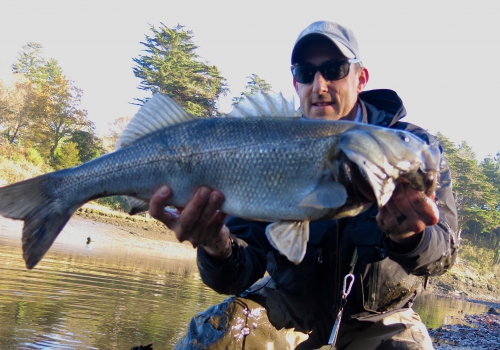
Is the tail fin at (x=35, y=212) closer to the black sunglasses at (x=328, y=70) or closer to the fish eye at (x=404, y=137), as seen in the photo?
the fish eye at (x=404, y=137)

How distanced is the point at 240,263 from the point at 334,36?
7.99 feet

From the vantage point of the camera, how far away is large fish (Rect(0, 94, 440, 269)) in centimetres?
279

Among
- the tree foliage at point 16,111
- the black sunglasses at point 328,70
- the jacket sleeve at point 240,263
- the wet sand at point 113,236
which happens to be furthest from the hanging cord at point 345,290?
the tree foliage at point 16,111

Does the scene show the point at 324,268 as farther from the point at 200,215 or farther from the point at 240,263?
the point at 200,215

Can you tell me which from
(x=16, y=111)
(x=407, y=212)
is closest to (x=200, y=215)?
(x=407, y=212)

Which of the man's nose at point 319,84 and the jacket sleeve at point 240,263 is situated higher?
the man's nose at point 319,84

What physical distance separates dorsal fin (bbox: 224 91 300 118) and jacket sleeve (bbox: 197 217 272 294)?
1.32 m

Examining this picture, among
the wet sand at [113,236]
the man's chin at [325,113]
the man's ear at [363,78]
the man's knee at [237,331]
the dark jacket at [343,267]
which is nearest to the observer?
the dark jacket at [343,267]

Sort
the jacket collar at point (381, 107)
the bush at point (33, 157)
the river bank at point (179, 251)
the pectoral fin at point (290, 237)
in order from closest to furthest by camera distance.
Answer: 1. the pectoral fin at point (290, 237)
2. the jacket collar at point (381, 107)
3. the river bank at point (179, 251)
4. the bush at point (33, 157)

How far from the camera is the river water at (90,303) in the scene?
308 inches

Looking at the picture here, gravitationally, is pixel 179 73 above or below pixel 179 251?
above

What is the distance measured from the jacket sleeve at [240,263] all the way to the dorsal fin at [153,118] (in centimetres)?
124

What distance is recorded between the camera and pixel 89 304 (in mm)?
10180

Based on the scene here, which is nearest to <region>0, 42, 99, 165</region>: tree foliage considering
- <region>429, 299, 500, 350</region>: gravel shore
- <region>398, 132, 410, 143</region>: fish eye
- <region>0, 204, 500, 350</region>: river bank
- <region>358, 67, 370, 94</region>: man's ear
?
Result: <region>0, 204, 500, 350</region>: river bank
